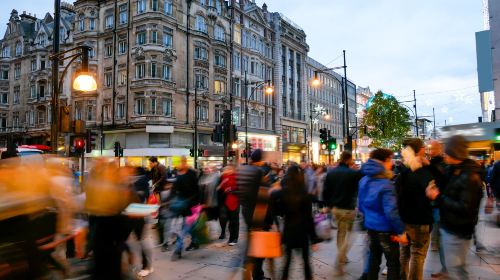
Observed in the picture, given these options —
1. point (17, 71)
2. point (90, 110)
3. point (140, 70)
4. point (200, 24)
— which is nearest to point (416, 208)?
point (140, 70)

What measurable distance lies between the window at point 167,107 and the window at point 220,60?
332 inches

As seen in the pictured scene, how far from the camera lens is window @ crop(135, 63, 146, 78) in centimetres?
3691

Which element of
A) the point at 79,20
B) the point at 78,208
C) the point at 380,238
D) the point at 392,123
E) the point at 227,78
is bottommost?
the point at 380,238

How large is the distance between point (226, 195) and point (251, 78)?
132ft

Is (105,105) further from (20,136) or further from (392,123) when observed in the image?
(392,123)

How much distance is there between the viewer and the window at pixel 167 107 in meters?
36.9

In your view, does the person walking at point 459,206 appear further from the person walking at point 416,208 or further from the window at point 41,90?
the window at point 41,90

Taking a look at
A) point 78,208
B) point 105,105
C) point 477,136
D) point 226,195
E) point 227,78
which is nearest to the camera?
point 78,208

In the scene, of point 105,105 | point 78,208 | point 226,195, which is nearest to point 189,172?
point 226,195

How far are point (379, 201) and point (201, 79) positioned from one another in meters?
37.2

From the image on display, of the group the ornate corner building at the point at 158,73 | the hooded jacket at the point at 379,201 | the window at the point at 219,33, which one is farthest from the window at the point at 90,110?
the hooded jacket at the point at 379,201

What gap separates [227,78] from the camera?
4462cm

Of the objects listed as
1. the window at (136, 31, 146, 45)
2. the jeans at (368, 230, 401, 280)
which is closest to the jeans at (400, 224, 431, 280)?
the jeans at (368, 230, 401, 280)

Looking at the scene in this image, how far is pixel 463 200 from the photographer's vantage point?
444cm
